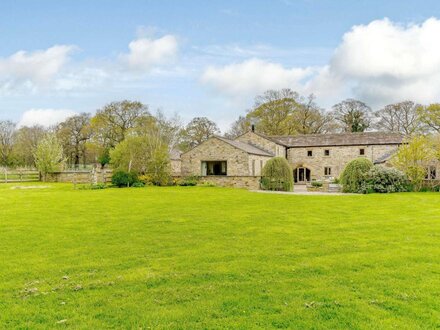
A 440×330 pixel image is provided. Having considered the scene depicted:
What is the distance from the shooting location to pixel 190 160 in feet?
111

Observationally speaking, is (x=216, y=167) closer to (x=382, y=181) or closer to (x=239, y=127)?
(x=382, y=181)

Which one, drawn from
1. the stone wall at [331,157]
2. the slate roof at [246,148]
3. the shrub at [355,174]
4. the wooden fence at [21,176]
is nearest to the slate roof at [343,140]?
the stone wall at [331,157]

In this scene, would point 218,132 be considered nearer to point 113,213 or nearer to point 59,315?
point 113,213

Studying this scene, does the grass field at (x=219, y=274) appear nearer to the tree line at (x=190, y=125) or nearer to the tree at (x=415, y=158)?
the tree at (x=415, y=158)

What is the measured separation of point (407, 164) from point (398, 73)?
693 centimetres

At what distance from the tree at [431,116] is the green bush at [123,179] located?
36.1m

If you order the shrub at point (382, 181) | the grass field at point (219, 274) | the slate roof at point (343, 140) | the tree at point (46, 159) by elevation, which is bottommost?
the grass field at point (219, 274)

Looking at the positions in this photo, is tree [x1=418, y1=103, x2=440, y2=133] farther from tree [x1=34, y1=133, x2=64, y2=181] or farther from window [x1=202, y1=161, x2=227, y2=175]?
tree [x1=34, y1=133, x2=64, y2=181]

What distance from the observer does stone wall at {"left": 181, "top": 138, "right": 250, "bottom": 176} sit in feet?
103

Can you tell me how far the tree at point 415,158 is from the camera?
84.4ft

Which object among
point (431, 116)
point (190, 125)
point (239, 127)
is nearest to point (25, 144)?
point (190, 125)

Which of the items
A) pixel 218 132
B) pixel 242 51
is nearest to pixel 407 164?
pixel 242 51

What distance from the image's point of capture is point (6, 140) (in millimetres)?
59500

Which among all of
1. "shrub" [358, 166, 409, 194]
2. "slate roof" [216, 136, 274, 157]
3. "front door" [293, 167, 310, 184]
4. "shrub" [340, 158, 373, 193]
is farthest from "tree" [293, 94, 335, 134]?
"shrub" [358, 166, 409, 194]
